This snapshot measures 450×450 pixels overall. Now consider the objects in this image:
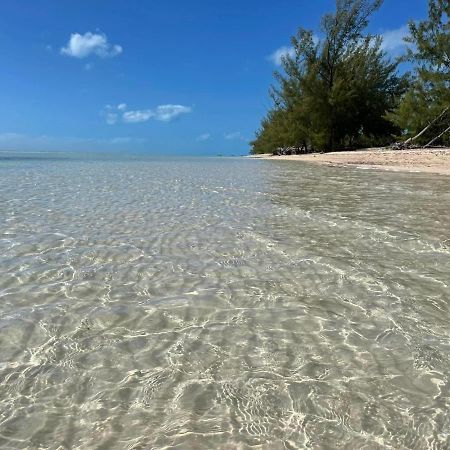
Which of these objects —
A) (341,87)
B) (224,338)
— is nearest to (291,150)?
(341,87)

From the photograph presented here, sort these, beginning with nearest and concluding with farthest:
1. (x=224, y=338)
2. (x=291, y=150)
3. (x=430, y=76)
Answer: (x=224, y=338) → (x=430, y=76) → (x=291, y=150)

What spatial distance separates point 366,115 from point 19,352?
48.0m

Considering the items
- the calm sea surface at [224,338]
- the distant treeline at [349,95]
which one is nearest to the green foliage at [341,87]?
the distant treeline at [349,95]

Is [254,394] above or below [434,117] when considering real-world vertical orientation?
below

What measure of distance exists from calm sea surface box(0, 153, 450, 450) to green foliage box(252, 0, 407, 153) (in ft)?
130

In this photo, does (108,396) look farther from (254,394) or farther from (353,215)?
(353,215)

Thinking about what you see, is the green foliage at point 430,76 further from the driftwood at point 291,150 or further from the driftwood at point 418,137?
the driftwood at point 291,150

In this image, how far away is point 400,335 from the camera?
129 inches

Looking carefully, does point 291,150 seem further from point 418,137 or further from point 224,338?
point 224,338

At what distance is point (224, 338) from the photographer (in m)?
3.27

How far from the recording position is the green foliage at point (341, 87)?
41531 millimetres

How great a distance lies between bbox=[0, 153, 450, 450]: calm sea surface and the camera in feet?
7.48

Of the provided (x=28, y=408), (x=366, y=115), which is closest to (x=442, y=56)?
(x=366, y=115)

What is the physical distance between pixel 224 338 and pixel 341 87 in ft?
142
